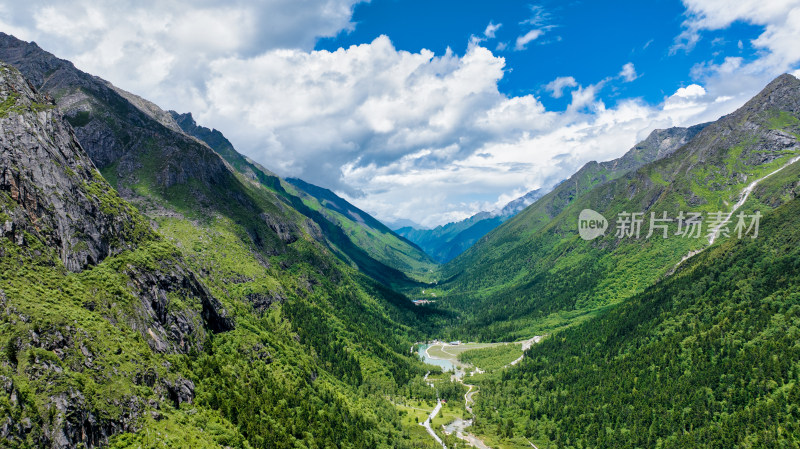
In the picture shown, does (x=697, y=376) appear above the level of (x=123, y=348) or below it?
below

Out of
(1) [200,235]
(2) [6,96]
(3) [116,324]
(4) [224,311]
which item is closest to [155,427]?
(3) [116,324]

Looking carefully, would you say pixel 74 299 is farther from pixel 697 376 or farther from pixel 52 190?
pixel 697 376

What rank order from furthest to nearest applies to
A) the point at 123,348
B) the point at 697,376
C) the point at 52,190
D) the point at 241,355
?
the point at 697,376 < the point at 241,355 < the point at 52,190 < the point at 123,348

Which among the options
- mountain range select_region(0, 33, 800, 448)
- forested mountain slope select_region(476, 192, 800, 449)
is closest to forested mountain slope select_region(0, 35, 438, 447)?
mountain range select_region(0, 33, 800, 448)

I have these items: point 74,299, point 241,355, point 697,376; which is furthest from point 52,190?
point 697,376

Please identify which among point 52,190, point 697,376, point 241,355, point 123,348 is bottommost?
point 697,376

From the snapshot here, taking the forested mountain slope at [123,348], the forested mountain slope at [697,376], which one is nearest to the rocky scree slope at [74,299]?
the forested mountain slope at [123,348]

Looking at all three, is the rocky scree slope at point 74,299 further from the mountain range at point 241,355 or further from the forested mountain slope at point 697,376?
the forested mountain slope at point 697,376

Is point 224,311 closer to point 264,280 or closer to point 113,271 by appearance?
A: point 113,271
